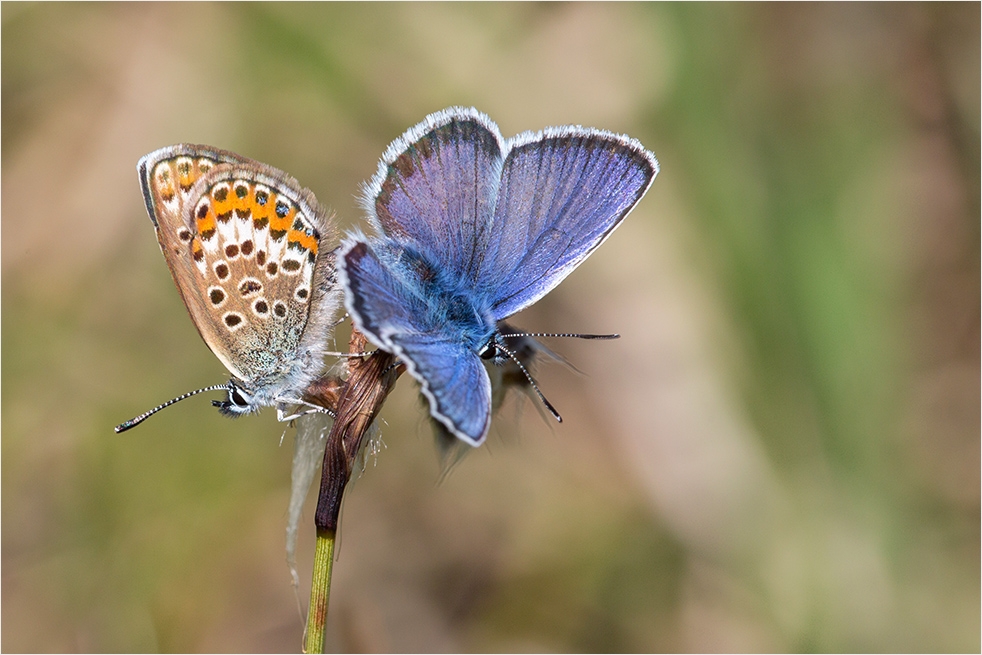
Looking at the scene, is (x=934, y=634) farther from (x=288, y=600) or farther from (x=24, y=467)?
(x=24, y=467)

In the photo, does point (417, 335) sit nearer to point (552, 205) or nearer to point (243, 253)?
point (243, 253)

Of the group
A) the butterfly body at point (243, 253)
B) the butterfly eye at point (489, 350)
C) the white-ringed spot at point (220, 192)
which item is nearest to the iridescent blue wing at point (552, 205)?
the butterfly eye at point (489, 350)

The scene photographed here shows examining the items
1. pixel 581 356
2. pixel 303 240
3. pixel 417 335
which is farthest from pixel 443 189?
pixel 581 356

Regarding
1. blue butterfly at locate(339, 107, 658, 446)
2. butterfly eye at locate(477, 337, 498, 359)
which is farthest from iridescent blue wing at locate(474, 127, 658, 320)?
butterfly eye at locate(477, 337, 498, 359)

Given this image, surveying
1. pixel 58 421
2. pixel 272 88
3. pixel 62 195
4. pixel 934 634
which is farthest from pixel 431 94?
pixel 934 634

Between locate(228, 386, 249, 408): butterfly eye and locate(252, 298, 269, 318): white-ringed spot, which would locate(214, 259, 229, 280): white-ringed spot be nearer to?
locate(252, 298, 269, 318): white-ringed spot

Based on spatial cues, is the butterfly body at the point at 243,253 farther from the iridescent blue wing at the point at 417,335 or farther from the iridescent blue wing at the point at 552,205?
the iridescent blue wing at the point at 552,205
